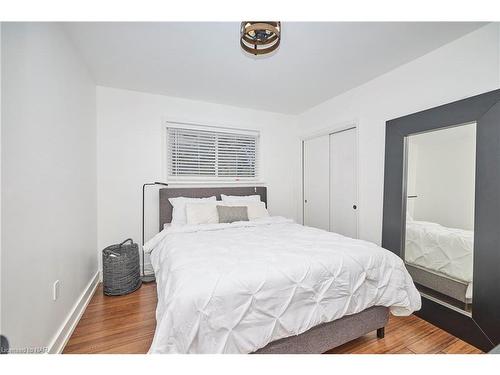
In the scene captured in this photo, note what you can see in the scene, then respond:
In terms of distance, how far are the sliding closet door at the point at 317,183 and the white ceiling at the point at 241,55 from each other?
2.82ft

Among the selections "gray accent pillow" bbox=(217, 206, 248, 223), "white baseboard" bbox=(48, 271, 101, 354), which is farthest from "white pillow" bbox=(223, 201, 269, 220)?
"white baseboard" bbox=(48, 271, 101, 354)

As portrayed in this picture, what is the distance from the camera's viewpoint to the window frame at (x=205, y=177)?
310 centimetres

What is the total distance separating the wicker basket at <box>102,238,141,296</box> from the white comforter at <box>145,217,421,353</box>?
2.88 feet

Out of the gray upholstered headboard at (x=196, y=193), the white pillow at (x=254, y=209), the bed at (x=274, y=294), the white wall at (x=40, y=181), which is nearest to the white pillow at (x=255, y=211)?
the white pillow at (x=254, y=209)

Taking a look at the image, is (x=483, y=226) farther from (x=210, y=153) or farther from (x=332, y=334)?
(x=210, y=153)

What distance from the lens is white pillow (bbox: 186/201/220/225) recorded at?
8.63 ft

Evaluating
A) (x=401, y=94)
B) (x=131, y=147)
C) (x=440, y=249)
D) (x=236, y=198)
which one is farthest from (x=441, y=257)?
(x=131, y=147)

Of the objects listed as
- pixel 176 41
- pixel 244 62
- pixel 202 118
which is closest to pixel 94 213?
pixel 202 118

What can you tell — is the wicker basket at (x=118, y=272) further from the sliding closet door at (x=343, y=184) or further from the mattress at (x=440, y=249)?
the mattress at (x=440, y=249)

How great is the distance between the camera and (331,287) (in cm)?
140

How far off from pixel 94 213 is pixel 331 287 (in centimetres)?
270

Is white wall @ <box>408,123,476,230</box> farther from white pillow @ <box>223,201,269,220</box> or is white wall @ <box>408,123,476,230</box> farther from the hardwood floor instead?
white pillow @ <box>223,201,269,220</box>

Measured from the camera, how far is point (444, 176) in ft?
6.39
